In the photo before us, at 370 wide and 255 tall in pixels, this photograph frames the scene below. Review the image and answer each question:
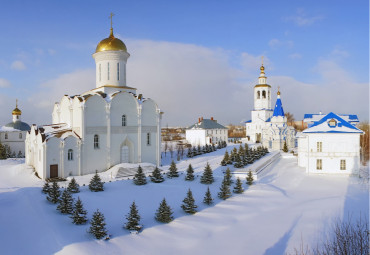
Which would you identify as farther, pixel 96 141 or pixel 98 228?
pixel 96 141

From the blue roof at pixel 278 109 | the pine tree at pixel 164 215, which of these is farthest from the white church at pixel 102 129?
the blue roof at pixel 278 109

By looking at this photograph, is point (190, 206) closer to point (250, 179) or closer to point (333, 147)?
point (250, 179)

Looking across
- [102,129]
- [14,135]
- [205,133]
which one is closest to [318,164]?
[102,129]

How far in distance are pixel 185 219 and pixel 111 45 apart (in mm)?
16727

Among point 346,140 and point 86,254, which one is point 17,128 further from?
point 346,140

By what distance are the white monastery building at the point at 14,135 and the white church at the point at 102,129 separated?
1245cm

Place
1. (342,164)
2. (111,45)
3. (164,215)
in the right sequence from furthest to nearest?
1. (111,45)
2. (342,164)
3. (164,215)

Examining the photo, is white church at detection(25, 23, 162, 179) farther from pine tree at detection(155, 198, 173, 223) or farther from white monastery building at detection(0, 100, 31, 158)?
white monastery building at detection(0, 100, 31, 158)

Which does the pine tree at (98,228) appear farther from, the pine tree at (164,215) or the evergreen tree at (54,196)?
the evergreen tree at (54,196)

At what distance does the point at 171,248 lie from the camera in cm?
947

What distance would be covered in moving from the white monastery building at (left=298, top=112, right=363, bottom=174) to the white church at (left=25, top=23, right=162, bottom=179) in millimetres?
12846

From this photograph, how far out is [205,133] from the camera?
4878 cm

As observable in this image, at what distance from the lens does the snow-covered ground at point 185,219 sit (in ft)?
30.7

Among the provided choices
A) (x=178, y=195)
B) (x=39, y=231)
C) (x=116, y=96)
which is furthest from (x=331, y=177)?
(x=39, y=231)
